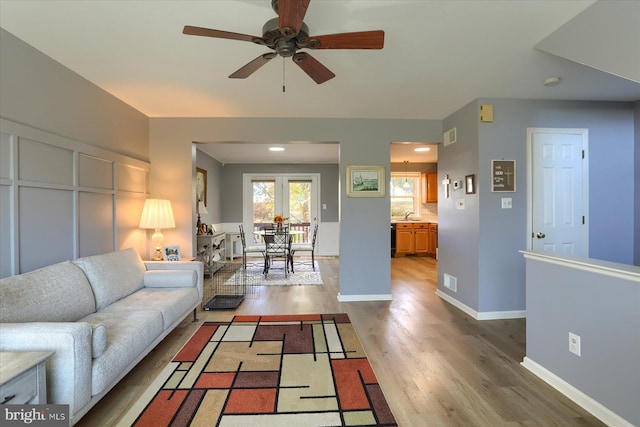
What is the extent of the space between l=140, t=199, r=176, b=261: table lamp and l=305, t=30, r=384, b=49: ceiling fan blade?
2781mm

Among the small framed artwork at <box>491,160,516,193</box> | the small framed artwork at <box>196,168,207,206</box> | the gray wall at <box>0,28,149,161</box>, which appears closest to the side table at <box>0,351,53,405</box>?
the gray wall at <box>0,28,149,161</box>

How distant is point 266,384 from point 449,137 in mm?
3573

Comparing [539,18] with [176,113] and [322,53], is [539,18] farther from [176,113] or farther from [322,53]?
[176,113]

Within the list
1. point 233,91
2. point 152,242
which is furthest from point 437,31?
point 152,242

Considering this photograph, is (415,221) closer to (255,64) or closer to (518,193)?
(518,193)

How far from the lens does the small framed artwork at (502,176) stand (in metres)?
3.24

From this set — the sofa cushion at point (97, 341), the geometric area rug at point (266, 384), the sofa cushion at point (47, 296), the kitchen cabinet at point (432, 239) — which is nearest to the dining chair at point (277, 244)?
the geometric area rug at point (266, 384)

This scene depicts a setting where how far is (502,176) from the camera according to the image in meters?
3.24

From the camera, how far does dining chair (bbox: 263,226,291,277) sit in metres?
5.13

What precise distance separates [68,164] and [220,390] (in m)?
2.36

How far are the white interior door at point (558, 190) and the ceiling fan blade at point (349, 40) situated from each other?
2642mm

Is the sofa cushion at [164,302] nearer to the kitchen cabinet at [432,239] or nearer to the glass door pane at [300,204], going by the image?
the glass door pane at [300,204]

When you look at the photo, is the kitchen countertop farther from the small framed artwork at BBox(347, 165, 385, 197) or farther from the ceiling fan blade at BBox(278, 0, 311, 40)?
the ceiling fan blade at BBox(278, 0, 311, 40)
